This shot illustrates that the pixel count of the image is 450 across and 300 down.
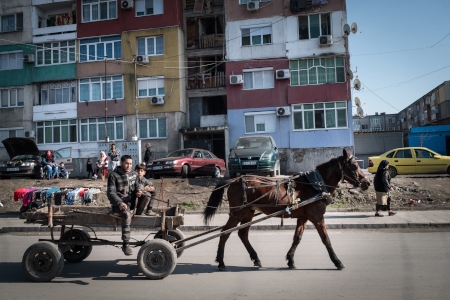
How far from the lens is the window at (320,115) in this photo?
26891 mm

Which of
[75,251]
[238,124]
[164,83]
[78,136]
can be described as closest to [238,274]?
[75,251]

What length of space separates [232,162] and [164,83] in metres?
14.3

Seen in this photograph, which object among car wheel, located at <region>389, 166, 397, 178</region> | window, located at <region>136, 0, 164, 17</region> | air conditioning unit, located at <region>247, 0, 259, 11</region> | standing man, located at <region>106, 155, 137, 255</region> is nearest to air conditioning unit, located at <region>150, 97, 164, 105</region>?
window, located at <region>136, 0, 164, 17</region>

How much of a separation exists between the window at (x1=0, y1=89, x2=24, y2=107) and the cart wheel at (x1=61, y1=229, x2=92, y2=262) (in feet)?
91.4

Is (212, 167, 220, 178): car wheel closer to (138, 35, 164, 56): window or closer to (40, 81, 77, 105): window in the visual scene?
(138, 35, 164, 56): window

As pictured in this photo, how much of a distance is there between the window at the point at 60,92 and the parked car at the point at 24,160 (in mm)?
7479

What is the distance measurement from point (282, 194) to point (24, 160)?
19358 millimetres

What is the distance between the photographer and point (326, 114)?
27.1 m

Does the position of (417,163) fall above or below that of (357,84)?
below

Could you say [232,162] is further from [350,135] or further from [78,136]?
[78,136]

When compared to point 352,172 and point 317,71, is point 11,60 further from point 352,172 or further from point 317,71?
point 352,172

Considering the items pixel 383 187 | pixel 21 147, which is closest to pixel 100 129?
pixel 21 147

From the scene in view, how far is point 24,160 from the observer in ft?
70.5

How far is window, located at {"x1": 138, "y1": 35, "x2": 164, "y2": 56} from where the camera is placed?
29297 millimetres
